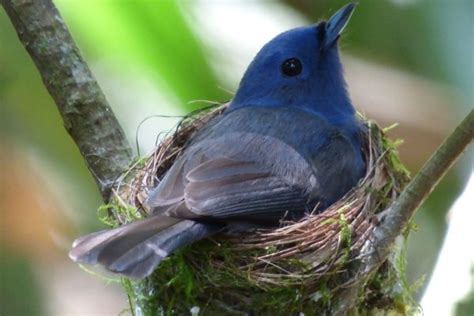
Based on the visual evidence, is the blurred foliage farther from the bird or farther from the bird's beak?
the bird's beak

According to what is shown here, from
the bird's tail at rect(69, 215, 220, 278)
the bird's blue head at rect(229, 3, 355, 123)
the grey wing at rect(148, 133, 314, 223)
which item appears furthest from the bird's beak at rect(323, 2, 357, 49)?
the bird's tail at rect(69, 215, 220, 278)

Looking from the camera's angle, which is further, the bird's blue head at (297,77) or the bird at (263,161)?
the bird's blue head at (297,77)

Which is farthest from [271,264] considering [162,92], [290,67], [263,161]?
[290,67]

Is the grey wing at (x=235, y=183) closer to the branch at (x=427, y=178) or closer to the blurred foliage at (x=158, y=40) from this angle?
the blurred foliage at (x=158, y=40)

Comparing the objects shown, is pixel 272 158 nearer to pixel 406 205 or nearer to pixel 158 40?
pixel 158 40

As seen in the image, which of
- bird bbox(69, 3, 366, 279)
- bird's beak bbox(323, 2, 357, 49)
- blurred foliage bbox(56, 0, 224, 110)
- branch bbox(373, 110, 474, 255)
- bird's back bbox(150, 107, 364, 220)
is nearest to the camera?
branch bbox(373, 110, 474, 255)

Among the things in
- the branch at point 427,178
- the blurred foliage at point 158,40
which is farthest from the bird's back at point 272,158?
the branch at point 427,178

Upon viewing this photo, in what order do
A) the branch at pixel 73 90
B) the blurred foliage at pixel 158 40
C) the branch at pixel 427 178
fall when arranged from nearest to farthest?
the branch at pixel 427 178, the branch at pixel 73 90, the blurred foliage at pixel 158 40
